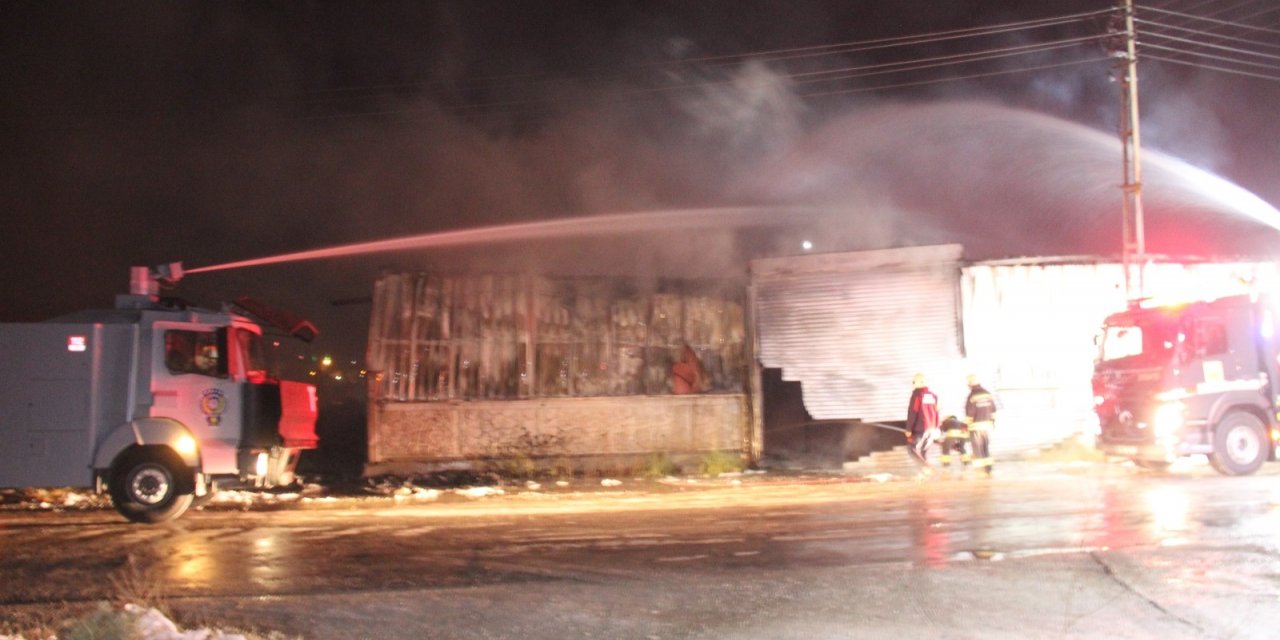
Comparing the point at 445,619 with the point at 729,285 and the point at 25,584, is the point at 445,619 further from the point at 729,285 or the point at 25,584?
the point at 729,285

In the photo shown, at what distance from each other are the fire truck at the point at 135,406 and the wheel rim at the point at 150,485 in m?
0.01

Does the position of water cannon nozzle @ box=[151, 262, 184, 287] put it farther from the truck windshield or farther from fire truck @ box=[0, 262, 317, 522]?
the truck windshield

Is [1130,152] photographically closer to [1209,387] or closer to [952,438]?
[1209,387]

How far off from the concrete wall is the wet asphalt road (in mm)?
4058

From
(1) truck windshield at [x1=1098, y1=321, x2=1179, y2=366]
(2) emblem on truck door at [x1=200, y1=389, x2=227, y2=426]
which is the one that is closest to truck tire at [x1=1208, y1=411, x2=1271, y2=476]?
(1) truck windshield at [x1=1098, y1=321, x2=1179, y2=366]

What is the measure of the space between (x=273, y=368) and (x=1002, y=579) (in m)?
10.1


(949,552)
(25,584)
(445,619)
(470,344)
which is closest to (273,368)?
(470,344)

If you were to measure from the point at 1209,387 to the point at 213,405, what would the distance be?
43.5 ft

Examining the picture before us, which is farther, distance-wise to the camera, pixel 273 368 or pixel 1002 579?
pixel 273 368

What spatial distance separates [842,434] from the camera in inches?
707

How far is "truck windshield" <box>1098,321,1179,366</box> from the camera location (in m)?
14.0

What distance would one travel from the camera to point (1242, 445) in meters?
13.7

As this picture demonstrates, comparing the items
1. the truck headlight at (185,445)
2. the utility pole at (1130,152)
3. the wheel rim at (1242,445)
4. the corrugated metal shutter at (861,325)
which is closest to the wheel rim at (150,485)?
the truck headlight at (185,445)

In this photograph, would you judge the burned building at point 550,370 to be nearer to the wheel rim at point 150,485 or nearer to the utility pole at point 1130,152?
the wheel rim at point 150,485
